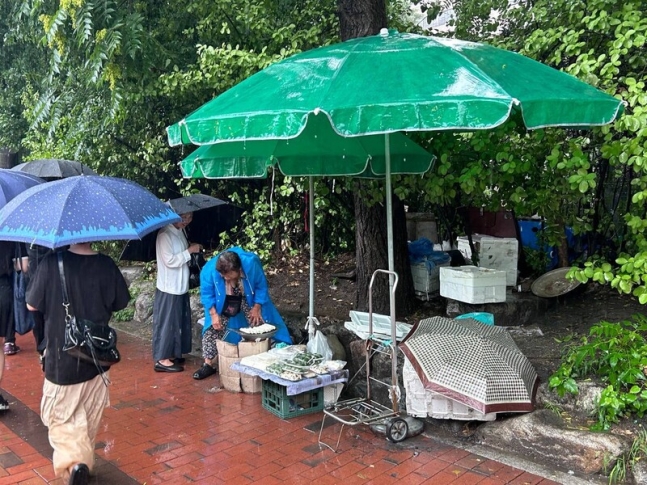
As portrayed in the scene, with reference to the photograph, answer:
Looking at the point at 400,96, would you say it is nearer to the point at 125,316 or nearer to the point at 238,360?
the point at 238,360

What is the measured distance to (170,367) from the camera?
20.4ft

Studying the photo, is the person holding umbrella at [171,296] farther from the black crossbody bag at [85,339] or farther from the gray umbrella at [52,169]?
the gray umbrella at [52,169]

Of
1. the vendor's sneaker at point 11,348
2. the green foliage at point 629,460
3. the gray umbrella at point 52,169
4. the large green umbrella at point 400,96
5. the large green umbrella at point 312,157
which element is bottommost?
the vendor's sneaker at point 11,348

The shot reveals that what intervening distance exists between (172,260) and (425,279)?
9.22ft

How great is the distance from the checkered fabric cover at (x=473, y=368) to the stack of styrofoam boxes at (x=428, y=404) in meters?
0.25

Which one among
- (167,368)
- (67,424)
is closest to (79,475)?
(67,424)

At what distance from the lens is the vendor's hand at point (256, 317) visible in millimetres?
5816

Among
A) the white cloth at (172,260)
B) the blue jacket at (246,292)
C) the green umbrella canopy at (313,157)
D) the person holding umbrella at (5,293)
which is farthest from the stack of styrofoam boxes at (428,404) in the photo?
the person holding umbrella at (5,293)

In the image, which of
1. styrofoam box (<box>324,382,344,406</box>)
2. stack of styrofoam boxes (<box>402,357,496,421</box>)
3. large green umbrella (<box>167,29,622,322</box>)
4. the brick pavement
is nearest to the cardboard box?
the brick pavement

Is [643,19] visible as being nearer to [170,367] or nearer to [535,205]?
[535,205]

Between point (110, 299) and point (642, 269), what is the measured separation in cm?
361

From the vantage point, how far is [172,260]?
6.01 metres

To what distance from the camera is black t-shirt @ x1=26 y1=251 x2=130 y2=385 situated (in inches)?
148

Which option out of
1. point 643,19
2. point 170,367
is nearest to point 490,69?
point 643,19
